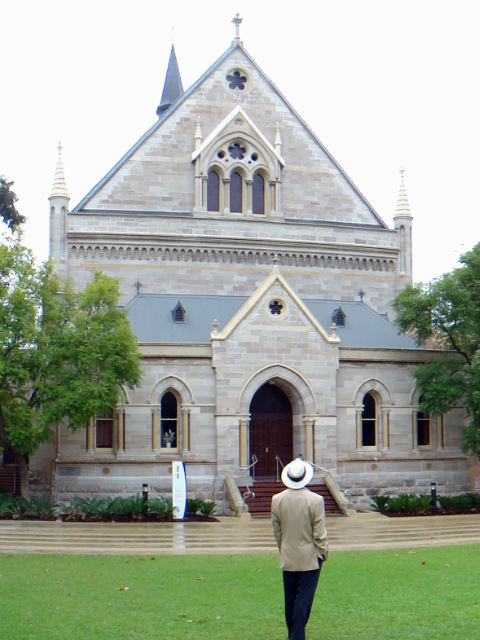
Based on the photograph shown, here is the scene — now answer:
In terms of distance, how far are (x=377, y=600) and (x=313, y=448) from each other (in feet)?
64.2

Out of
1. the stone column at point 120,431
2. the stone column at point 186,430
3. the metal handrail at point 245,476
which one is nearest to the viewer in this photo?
the metal handrail at point 245,476

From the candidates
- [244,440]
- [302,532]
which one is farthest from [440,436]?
[302,532]

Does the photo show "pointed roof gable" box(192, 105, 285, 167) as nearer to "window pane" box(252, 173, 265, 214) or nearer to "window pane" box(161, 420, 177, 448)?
"window pane" box(252, 173, 265, 214)

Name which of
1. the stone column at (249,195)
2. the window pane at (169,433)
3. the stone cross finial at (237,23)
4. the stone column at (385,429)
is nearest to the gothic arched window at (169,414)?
the window pane at (169,433)

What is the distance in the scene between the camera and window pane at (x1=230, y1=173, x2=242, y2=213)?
136 ft

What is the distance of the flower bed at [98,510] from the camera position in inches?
1121

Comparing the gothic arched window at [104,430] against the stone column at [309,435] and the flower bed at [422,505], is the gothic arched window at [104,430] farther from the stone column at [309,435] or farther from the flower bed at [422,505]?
the flower bed at [422,505]

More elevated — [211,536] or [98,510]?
[98,510]

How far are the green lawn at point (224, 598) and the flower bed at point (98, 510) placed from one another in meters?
8.97

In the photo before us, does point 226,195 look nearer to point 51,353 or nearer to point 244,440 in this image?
point 244,440

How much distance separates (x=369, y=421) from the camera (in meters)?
35.2

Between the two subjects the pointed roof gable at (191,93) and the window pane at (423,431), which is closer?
the window pane at (423,431)

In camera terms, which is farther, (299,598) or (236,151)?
(236,151)

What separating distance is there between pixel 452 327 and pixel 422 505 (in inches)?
265
